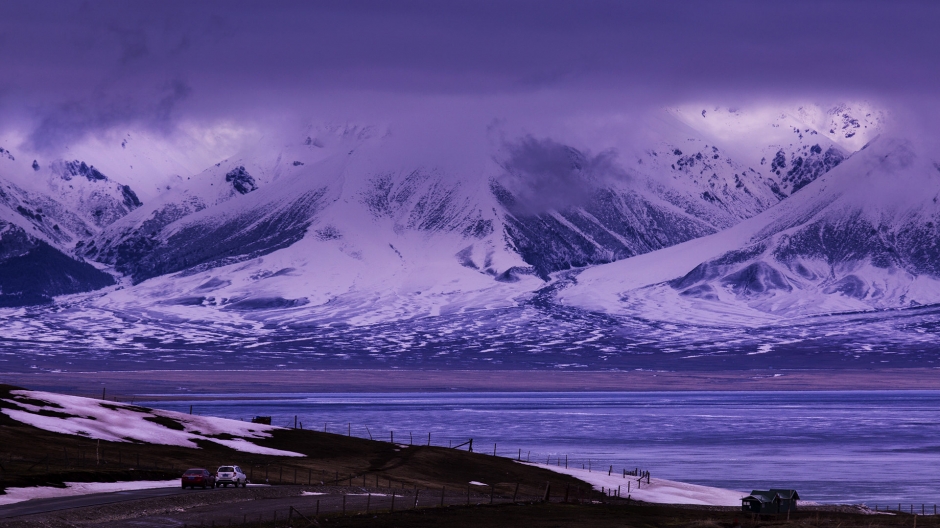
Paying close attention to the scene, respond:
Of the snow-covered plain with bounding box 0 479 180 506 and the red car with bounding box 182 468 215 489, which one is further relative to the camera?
the red car with bounding box 182 468 215 489

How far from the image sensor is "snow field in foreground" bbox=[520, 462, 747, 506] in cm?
9060

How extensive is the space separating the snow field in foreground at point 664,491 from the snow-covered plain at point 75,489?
2539 centimetres

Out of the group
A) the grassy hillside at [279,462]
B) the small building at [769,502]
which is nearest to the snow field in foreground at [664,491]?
the grassy hillside at [279,462]

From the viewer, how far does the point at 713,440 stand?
145 metres

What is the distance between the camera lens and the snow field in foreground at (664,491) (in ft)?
297

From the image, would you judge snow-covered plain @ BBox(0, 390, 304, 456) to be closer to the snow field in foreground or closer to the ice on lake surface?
the snow field in foreground

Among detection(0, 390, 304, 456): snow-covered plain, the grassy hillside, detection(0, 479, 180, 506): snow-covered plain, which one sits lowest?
detection(0, 479, 180, 506): snow-covered plain

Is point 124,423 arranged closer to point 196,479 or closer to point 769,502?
point 196,479

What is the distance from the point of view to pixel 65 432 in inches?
3920

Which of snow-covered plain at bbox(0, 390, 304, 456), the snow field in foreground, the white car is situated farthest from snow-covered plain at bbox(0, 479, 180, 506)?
the snow field in foreground

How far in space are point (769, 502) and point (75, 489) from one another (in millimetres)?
34657

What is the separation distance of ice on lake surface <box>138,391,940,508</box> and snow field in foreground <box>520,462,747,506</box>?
5656mm

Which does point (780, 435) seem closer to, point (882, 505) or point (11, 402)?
point (882, 505)

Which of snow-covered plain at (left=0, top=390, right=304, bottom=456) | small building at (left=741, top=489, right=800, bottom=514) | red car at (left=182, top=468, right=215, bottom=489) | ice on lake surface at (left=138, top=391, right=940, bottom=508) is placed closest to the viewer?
red car at (left=182, top=468, right=215, bottom=489)
